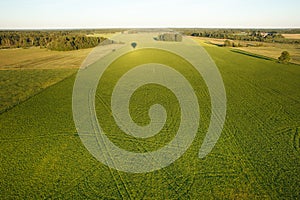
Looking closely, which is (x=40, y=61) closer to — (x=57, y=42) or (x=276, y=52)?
(x=57, y=42)

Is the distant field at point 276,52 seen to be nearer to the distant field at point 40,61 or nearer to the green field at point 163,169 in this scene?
the green field at point 163,169

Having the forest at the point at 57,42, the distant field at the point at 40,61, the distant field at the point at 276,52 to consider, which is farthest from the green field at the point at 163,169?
the forest at the point at 57,42

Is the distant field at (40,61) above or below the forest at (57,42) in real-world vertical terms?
below

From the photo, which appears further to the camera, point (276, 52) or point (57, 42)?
point (57, 42)

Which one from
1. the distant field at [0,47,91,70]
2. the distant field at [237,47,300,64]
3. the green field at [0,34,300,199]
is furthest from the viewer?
the distant field at [237,47,300,64]

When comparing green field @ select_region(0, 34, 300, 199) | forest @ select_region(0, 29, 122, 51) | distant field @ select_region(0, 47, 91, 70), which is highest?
forest @ select_region(0, 29, 122, 51)

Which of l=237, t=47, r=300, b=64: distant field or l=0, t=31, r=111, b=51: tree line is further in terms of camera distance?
l=0, t=31, r=111, b=51: tree line

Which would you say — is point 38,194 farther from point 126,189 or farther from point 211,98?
point 211,98

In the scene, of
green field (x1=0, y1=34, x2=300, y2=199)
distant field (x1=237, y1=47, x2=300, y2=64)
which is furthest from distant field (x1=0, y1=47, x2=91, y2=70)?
distant field (x1=237, y1=47, x2=300, y2=64)

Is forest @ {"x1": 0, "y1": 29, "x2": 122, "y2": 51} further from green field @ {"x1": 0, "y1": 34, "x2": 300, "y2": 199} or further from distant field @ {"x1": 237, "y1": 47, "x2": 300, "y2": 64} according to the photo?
green field @ {"x1": 0, "y1": 34, "x2": 300, "y2": 199}

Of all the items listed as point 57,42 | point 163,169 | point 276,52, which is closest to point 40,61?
point 57,42
